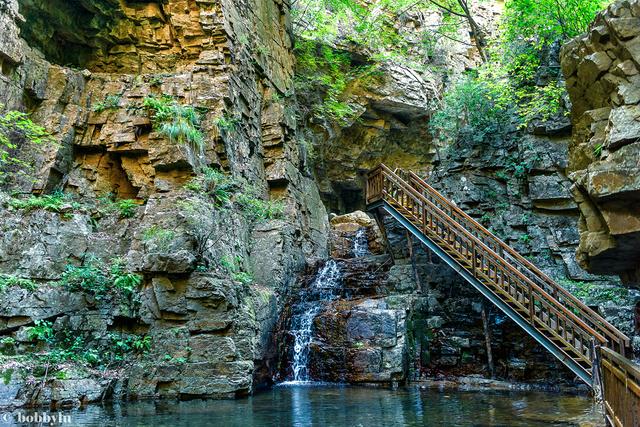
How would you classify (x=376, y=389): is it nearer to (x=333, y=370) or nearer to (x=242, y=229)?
(x=333, y=370)

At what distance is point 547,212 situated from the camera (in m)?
14.5

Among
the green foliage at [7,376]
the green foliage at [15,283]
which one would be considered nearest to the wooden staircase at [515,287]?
the green foliage at [15,283]

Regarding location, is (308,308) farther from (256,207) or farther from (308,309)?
(256,207)

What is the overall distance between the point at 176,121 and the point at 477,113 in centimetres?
1018

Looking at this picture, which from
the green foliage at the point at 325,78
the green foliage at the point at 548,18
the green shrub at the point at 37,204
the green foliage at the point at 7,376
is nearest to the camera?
the green foliage at the point at 7,376

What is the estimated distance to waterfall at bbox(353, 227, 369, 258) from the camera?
1902 centimetres

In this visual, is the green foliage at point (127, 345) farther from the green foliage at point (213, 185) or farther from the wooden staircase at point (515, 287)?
the wooden staircase at point (515, 287)

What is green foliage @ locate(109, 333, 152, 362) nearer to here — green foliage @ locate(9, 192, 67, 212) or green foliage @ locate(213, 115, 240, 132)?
green foliage @ locate(9, 192, 67, 212)

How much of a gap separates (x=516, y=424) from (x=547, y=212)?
9.51 metres

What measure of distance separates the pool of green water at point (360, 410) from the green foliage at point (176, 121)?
20.7ft

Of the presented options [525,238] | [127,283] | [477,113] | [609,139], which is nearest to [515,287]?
[525,238]

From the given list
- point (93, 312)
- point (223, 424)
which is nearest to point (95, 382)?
point (93, 312)

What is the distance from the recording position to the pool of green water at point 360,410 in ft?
21.8

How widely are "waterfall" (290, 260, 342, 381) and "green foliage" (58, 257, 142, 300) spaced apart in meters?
4.16
